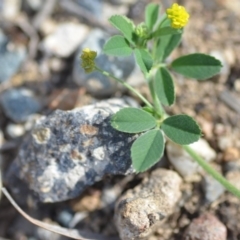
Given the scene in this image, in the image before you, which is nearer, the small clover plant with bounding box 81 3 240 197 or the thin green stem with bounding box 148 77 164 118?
the small clover plant with bounding box 81 3 240 197

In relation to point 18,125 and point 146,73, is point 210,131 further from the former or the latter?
point 18,125

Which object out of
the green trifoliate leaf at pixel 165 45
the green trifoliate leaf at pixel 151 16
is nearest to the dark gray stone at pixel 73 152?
the green trifoliate leaf at pixel 165 45

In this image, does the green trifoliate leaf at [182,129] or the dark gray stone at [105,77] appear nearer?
the green trifoliate leaf at [182,129]

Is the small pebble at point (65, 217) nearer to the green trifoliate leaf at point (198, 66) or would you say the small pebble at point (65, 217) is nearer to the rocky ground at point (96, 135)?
the rocky ground at point (96, 135)

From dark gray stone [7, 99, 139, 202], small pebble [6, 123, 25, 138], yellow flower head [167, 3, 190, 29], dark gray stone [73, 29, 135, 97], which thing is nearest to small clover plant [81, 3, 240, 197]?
yellow flower head [167, 3, 190, 29]

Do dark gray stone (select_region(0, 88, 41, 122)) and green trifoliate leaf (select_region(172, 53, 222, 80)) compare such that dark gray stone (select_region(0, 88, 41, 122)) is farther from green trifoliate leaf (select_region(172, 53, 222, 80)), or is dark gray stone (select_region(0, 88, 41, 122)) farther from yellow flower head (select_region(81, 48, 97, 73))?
green trifoliate leaf (select_region(172, 53, 222, 80))

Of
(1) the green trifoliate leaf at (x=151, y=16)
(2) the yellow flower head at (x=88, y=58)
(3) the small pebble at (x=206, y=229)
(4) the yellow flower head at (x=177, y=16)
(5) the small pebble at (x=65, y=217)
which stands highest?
(4) the yellow flower head at (x=177, y=16)

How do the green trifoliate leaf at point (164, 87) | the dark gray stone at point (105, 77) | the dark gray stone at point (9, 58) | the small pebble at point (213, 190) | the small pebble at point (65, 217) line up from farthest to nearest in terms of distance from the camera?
the dark gray stone at point (9, 58) → the dark gray stone at point (105, 77) → the small pebble at point (65, 217) → the small pebble at point (213, 190) → the green trifoliate leaf at point (164, 87)
